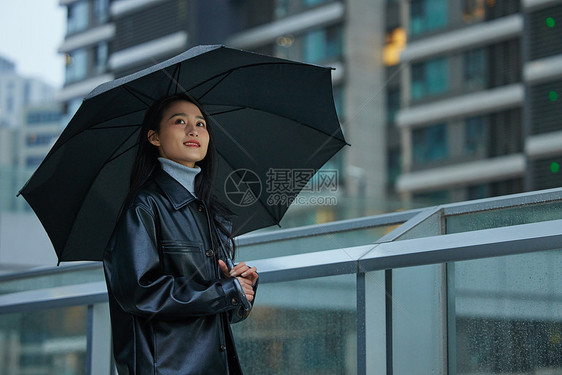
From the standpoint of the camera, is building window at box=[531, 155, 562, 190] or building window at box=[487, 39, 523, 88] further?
building window at box=[487, 39, 523, 88]

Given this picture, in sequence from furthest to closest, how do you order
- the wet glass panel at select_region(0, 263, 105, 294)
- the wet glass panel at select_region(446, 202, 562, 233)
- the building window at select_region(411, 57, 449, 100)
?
the building window at select_region(411, 57, 449, 100) < the wet glass panel at select_region(0, 263, 105, 294) < the wet glass panel at select_region(446, 202, 562, 233)

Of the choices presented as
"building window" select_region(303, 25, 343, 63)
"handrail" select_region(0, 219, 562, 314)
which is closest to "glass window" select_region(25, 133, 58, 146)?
"building window" select_region(303, 25, 343, 63)

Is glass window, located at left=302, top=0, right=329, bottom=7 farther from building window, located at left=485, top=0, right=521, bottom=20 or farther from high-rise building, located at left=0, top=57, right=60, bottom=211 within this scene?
high-rise building, located at left=0, top=57, right=60, bottom=211

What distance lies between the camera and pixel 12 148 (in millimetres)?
18531

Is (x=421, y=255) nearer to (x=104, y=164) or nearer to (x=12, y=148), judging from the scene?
(x=104, y=164)

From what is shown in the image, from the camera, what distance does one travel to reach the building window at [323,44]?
2905cm

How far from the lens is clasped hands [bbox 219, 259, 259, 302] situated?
2154mm

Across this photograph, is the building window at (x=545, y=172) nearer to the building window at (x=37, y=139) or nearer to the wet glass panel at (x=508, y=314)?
the building window at (x=37, y=139)

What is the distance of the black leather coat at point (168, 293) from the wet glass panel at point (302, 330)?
0.61m

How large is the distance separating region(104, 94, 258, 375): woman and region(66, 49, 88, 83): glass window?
2823cm

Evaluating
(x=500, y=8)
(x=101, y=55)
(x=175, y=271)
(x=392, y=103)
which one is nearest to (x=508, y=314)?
(x=175, y=271)

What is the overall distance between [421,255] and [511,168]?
75.5ft

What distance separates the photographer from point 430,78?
27547 millimetres

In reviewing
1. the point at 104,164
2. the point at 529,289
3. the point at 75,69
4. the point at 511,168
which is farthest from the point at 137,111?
the point at 75,69
